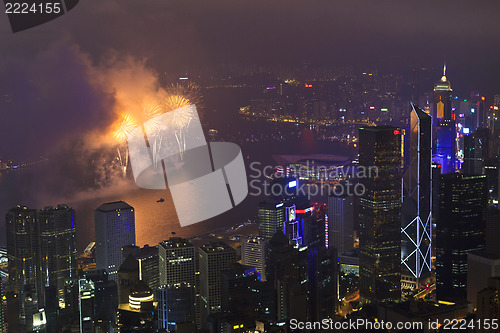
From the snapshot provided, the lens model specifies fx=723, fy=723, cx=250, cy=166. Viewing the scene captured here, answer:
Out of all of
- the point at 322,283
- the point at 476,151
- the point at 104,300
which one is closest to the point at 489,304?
the point at 322,283

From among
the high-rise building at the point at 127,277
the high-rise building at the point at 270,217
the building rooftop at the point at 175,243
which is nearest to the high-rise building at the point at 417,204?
the high-rise building at the point at 270,217

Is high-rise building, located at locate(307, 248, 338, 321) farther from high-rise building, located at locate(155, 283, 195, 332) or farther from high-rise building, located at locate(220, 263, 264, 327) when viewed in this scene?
high-rise building, located at locate(155, 283, 195, 332)

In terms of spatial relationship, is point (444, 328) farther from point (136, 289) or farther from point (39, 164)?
point (39, 164)

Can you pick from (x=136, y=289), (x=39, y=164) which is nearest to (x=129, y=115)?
(x=39, y=164)

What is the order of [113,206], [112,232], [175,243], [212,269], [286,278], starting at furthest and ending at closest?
[113,206], [112,232], [175,243], [286,278], [212,269]

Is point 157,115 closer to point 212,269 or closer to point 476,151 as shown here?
point 212,269

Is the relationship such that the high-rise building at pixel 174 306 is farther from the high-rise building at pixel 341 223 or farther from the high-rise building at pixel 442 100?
the high-rise building at pixel 442 100

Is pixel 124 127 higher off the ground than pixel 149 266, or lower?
higher
